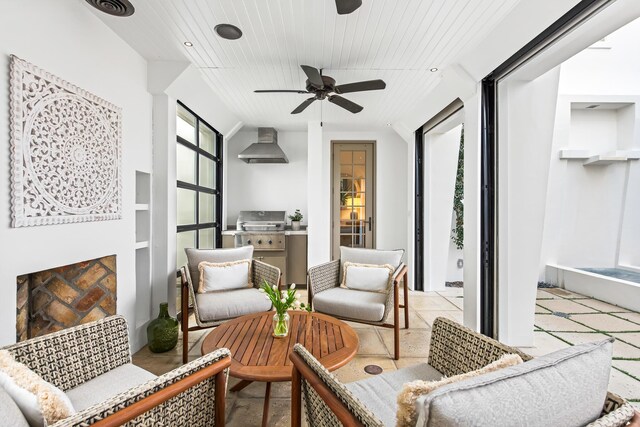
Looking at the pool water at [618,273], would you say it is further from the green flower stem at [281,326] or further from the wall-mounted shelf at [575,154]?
the green flower stem at [281,326]

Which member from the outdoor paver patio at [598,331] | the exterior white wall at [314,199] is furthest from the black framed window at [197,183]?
the outdoor paver patio at [598,331]

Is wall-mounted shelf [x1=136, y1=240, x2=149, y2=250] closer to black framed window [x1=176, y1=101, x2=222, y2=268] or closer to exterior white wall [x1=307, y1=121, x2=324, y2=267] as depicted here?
black framed window [x1=176, y1=101, x2=222, y2=268]

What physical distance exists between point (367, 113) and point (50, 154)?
3525mm

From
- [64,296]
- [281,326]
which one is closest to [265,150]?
[64,296]

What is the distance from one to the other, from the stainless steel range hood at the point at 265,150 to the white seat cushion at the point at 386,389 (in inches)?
143

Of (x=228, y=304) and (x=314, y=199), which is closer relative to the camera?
(x=228, y=304)

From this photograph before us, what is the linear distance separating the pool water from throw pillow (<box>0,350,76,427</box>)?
5.80 metres

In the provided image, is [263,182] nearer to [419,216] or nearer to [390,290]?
[419,216]

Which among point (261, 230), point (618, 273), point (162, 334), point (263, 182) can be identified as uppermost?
point (263, 182)

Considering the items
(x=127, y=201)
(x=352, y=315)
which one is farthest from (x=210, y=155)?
(x=352, y=315)

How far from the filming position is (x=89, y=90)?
2.06 metres

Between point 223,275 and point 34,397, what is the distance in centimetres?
200

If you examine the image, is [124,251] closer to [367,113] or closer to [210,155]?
[210,155]

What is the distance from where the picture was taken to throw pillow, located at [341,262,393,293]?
112 inches
